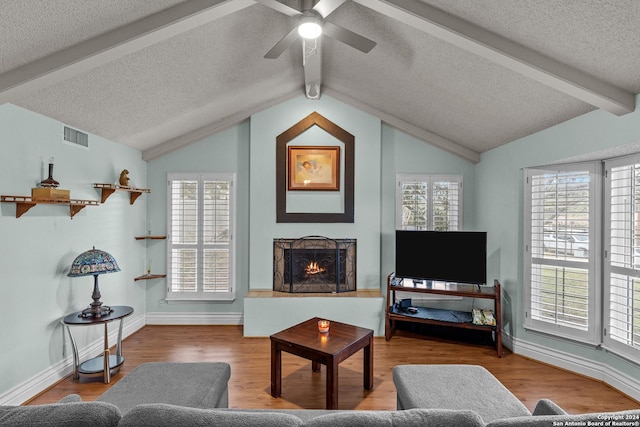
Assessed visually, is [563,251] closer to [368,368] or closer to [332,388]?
[368,368]

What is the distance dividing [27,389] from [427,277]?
4.24 meters

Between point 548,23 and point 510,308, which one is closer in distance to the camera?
point 548,23

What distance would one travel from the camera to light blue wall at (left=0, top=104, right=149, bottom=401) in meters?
2.78

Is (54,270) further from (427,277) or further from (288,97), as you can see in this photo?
(427,277)

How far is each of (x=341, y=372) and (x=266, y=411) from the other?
180 centimetres

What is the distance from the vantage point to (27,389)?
9.68 feet

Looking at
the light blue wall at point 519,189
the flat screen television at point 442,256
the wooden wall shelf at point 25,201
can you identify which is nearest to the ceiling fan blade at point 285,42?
the wooden wall shelf at point 25,201

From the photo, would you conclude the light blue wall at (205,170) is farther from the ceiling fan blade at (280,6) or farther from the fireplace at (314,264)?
the ceiling fan blade at (280,6)

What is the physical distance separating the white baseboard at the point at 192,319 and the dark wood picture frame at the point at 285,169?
163 centimetres

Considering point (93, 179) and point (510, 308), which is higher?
point (93, 179)

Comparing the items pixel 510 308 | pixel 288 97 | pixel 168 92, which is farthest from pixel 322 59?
pixel 510 308

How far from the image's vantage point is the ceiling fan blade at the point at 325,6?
8.13 ft

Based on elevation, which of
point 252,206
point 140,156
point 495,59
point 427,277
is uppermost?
point 495,59

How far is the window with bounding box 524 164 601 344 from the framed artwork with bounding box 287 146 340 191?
240 centimetres
